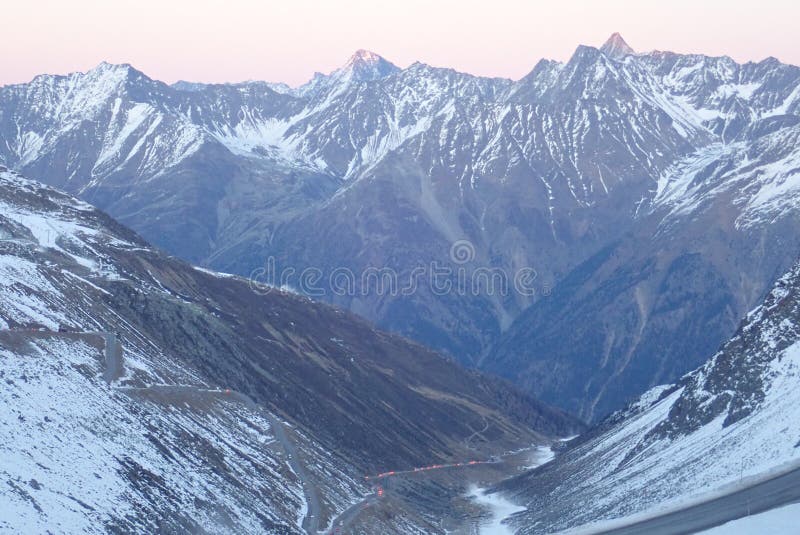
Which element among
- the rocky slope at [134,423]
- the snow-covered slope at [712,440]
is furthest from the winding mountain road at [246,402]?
the snow-covered slope at [712,440]

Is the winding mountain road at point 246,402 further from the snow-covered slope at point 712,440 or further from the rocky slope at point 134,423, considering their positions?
the snow-covered slope at point 712,440

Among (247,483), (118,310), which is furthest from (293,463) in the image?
(118,310)

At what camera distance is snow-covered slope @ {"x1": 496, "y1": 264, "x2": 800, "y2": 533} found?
11931 centimetres

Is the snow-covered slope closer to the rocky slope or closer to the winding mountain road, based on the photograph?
the rocky slope

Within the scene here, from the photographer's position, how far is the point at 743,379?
473 ft

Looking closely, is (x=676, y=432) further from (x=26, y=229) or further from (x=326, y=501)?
(x=26, y=229)

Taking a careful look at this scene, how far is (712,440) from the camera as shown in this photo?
452ft

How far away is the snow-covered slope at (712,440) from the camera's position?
119m

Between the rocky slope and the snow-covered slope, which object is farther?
the snow-covered slope

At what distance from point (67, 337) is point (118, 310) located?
117ft

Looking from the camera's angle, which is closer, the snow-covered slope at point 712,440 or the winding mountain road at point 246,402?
the snow-covered slope at point 712,440

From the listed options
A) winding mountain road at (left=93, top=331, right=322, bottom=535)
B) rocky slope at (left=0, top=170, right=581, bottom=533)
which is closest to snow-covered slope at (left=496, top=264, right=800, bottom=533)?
rocky slope at (left=0, top=170, right=581, bottom=533)

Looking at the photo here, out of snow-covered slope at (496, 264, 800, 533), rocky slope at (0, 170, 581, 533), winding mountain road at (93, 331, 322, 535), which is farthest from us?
winding mountain road at (93, 331, 322, 535)

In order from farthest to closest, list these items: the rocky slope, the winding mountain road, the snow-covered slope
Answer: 1. the winding mountain road
2. the snow-covered slope
3. the rocky slope
